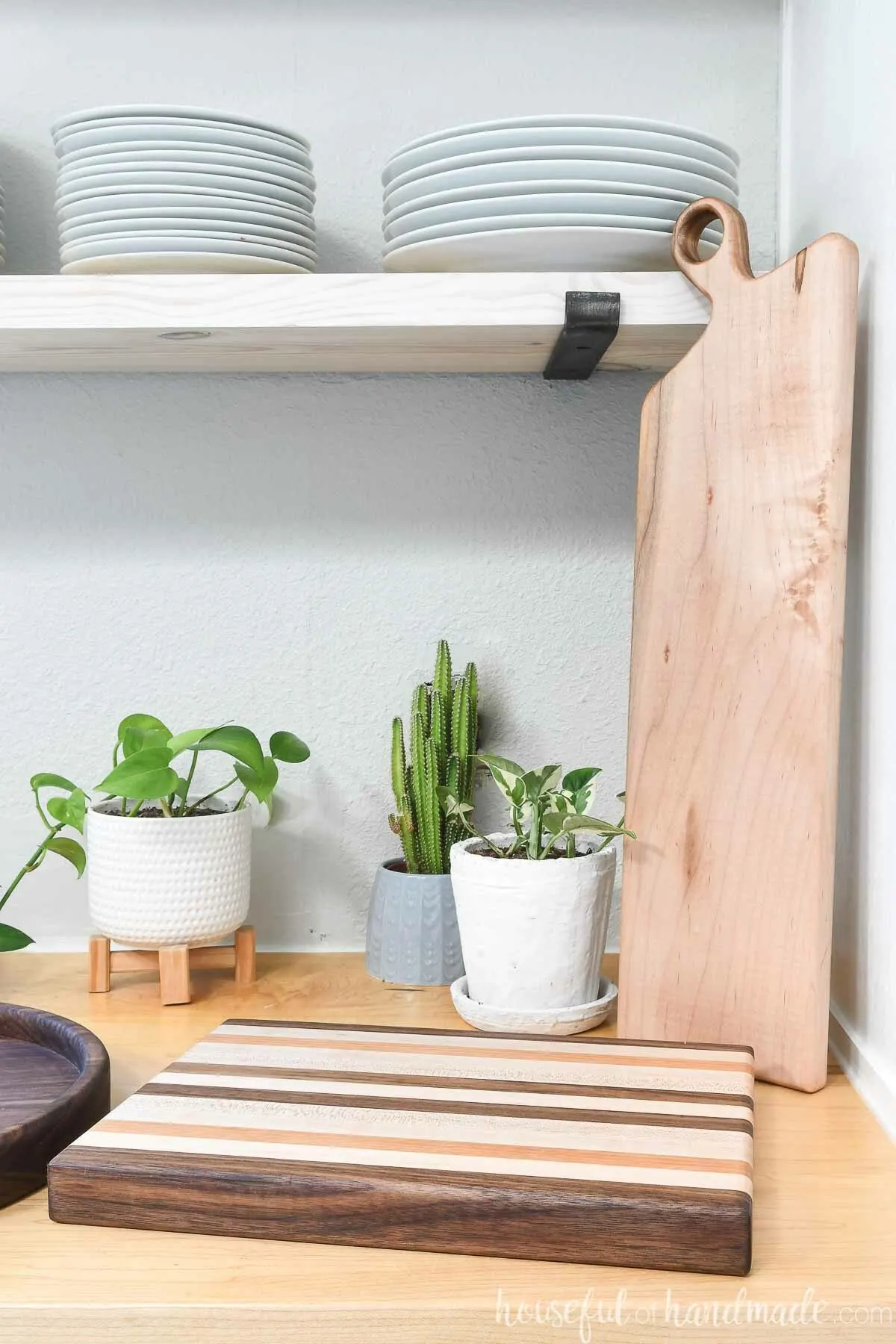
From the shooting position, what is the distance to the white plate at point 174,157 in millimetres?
967

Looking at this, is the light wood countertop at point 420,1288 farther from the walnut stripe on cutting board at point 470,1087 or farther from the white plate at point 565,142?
the white plate at point 565,142

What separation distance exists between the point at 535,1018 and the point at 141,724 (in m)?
0.45

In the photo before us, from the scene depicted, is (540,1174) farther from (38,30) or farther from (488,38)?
(38,30)

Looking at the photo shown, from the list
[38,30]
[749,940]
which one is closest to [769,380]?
[749,940]

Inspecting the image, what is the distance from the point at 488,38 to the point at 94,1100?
1.06 meters

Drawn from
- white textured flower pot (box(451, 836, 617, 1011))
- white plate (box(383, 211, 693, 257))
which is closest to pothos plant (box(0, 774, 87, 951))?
white textured flower pot (box(451, 836, 617, 1011))

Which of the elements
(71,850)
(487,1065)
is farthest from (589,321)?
(71,850)

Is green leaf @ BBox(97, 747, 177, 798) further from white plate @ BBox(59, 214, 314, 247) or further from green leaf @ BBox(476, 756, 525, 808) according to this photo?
white plate @ BBox(59, 214, 314, 247)

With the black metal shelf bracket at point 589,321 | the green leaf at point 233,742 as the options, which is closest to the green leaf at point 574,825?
the green leaf at point 233,742

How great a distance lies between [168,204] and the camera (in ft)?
3.20

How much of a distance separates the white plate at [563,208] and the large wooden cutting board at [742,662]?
0.03 m

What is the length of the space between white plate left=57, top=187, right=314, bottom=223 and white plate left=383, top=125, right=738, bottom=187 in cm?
15

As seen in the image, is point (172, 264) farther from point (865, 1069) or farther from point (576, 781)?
point (865, 1069)

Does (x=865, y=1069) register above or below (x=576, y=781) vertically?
below
